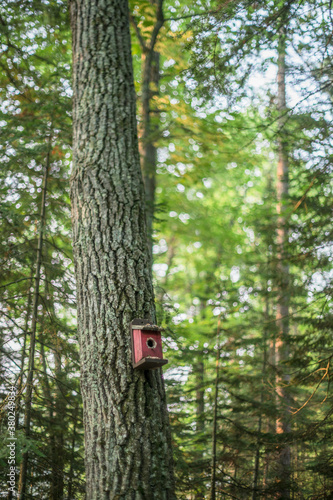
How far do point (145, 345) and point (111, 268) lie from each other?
64 cm

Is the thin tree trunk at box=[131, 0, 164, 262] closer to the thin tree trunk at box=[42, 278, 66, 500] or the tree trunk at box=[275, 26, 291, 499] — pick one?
the tree trunk at box=[275, 26, 291, 499]

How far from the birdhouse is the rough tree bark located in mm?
63

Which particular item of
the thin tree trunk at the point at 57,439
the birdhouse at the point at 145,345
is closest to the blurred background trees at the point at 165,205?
the thin tree trunk at the point at 57,439

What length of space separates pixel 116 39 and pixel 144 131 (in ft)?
11.4

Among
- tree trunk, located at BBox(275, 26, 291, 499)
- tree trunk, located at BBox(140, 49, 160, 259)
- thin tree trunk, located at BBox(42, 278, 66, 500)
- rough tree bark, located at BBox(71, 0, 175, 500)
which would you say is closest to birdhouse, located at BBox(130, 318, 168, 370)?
rough tree bark, located at BBox(71, 0, 175, 500)

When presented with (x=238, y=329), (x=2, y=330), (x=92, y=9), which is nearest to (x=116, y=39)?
(x=92, y=9)

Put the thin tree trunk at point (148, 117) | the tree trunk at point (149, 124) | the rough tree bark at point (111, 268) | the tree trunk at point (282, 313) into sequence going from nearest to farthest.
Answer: the rough tree bark at point (111, 268) < the tree trunk at point (282, 313) < the thin tree trunk at point (148, 117) < the tree trunk at point (149, 124)

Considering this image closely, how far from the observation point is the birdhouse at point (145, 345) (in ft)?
8.64

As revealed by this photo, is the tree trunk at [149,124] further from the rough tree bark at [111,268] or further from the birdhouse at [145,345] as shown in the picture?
the birdhouse at [145,345]

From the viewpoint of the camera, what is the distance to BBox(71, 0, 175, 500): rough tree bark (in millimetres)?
2562

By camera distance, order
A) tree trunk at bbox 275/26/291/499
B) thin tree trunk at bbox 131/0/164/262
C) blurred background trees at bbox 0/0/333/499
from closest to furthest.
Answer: blurred background trees at bbox 0/0/333/499 → tree trunk at bbox 275/26/291/499 → thin tree trunk at bbox 131/0/164/262

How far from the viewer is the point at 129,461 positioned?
251 cm

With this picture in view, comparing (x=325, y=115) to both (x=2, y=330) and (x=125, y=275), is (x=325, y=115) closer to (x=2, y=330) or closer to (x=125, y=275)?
(x=125, y=275)

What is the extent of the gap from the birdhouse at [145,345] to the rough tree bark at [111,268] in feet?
0.21
